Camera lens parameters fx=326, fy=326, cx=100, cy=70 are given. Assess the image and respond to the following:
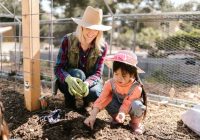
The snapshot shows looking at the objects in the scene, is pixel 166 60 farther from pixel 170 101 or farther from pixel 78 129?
pixel 78 129

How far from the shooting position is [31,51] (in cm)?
320

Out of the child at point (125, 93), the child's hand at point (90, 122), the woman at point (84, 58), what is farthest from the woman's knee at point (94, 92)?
the child's hand at point (90, 122)

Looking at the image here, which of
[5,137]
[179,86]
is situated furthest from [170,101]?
[5,137]

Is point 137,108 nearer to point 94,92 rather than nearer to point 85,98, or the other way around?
point 94,92

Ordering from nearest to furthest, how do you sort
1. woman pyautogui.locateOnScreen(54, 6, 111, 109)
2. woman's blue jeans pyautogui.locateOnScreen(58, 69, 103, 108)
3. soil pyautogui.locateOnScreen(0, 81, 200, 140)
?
soil pyautogui.locateOnScreen(0, 81, 200, 140) < woman pyautogui.locateOnScreen(54, 6, 111, 109) < woman's blue jeans pyautogui.locateOnScreen(58, 69, 103, 108)

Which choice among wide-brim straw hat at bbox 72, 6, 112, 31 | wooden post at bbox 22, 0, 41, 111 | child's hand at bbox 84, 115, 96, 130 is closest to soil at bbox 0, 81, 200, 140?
child's hand at bbox 84, 115, 96, 130

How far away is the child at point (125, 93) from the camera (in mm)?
2779

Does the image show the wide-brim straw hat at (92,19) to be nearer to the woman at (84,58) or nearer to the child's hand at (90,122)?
the woman at (84,58)

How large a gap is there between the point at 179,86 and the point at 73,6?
5617 mm

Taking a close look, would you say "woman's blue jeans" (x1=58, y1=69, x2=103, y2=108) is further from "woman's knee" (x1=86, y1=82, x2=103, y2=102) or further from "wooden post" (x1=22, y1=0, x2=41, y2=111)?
"wooden post" (x1=22, y1=0, x2=41, y2=111)

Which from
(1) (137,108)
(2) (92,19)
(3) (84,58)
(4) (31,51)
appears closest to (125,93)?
(1) (137,108)

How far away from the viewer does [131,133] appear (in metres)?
2.74

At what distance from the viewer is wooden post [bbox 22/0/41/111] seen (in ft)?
10.3

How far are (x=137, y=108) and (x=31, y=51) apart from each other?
3.91 feet
